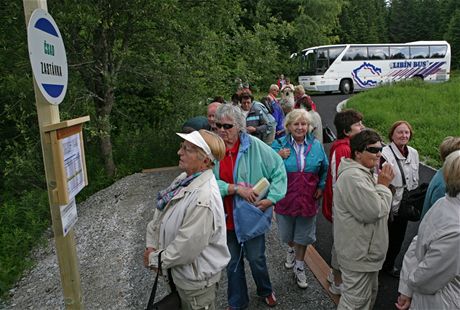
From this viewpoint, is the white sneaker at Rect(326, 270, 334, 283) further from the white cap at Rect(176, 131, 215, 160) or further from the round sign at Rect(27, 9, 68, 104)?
the round sign at Rect(27, 9, 68, 104)

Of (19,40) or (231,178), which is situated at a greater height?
(19,40)

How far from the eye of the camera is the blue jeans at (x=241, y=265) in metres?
3.31

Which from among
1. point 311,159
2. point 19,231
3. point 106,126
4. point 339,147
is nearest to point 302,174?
point 311,159

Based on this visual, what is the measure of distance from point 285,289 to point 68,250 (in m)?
2.24

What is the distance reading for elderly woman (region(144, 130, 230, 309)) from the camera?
2.32 meters

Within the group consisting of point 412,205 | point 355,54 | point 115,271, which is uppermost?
point 355,54

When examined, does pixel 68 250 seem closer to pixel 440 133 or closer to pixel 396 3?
pixel 440 133

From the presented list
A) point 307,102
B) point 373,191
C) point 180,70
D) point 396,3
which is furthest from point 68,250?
point 396,3

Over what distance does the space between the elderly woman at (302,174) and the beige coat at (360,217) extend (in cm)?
83

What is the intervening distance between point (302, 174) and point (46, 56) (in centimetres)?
244

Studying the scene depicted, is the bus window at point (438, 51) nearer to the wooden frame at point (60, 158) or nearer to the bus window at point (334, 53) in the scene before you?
the bus window at point (334, 53)

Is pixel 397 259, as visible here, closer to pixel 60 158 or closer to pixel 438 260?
pixel 438 260

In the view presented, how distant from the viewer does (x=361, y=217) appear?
278 centimetres

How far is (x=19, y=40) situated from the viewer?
267 inches
